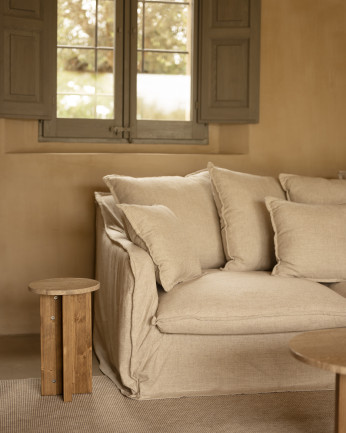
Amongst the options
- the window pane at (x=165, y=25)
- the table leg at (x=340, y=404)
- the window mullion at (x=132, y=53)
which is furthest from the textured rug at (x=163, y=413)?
the window pane at (x=165, y=25)

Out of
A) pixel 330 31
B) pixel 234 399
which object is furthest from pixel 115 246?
pixel 330 31

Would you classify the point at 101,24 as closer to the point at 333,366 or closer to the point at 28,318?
the point at 28,318

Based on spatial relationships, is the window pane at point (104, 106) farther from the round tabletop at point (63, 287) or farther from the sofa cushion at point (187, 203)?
the round tabletop at point (63, 287)

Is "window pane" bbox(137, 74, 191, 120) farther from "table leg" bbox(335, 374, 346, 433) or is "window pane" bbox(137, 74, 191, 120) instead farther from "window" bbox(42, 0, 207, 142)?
"table leg" bbox(335, 374, 346, 433)

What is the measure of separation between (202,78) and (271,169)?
2.53 feet

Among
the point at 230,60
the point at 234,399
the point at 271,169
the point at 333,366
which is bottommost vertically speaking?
the point at 234,399

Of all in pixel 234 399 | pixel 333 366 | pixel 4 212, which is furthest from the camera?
pixel 4 212

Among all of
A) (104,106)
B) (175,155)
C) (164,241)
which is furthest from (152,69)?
(164,241)

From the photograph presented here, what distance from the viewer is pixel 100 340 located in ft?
12.7

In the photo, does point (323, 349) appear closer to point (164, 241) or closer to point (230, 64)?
point (164, 241)

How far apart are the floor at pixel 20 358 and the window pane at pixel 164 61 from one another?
1.66m

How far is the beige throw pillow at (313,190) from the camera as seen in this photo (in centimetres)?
392

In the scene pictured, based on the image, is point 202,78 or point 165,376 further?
point 202,78

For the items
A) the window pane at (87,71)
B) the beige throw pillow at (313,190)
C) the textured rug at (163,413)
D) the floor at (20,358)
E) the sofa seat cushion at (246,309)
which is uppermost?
the window pane at (87,71)
